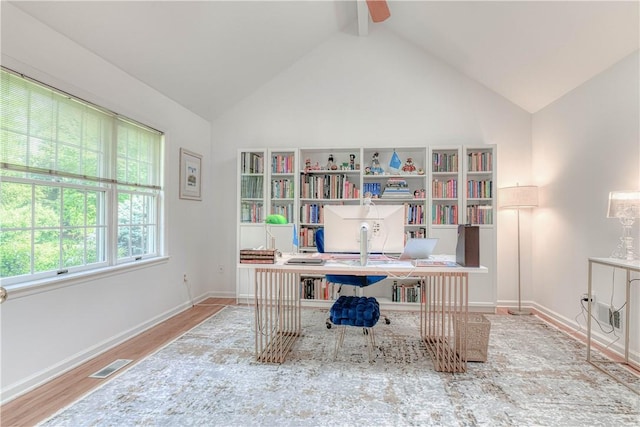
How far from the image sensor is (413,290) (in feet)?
12.5

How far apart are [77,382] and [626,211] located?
4149 millimetres

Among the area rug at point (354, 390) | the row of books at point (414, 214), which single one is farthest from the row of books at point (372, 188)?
the area rug at point (354, 390)

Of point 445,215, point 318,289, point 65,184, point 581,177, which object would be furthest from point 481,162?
point 65,184

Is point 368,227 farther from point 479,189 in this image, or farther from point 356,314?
point 479,189

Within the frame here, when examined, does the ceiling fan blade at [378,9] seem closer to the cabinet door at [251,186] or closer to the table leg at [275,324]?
the cabinet door at [251,186]

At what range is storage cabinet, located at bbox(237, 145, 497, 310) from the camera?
3789 millimetres

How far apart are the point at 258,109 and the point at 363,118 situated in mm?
1473

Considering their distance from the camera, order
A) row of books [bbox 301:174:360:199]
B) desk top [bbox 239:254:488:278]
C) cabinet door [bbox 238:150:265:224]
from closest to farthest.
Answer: desk top [bbox 239:254:488:278]
row of books [bbox 301:174:360:199]
cabinet door [bbox 238:150:265:224]

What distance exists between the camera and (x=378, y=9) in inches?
111

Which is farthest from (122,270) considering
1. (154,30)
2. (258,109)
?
(258,109)

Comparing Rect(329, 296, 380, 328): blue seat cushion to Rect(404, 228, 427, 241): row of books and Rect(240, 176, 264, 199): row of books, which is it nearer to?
Rect(404, 228, 427, 241): row of books

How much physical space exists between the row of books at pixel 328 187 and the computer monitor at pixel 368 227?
1.55m

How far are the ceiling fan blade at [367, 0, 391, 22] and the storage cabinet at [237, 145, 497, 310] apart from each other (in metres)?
1.44

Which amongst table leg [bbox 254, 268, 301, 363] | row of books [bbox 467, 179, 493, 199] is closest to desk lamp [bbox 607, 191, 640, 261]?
row of books [bbox 467, 179, 493, 199]
